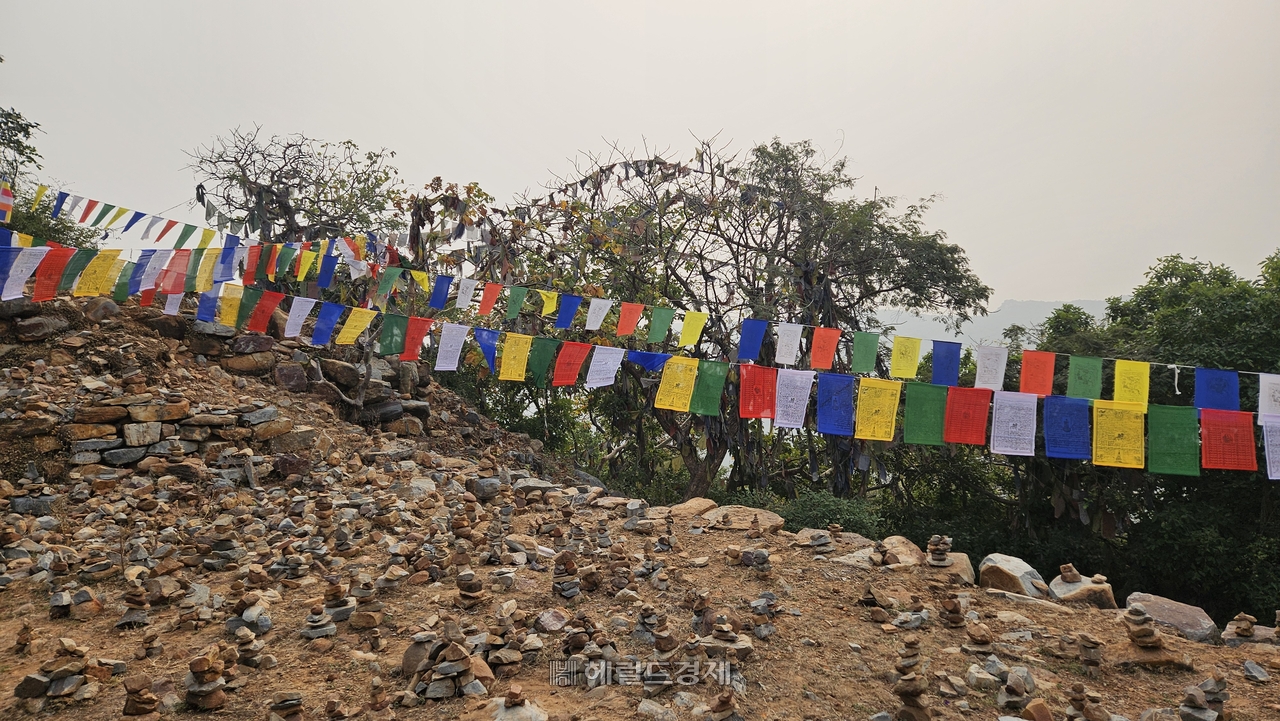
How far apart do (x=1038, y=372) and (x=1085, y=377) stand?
0.52 metres

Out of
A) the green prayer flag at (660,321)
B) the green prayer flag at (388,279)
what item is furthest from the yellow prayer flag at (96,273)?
the green prayer flag at (660,321)

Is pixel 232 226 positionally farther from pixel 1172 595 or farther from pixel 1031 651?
pixel 1172 595

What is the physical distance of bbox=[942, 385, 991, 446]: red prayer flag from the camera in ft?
26.9

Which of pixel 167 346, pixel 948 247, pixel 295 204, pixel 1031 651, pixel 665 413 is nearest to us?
pixel 1031 651

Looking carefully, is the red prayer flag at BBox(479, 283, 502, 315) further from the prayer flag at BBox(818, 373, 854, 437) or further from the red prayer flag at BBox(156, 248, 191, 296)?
the prayer flag at BBox(818, 373, 854, 437)

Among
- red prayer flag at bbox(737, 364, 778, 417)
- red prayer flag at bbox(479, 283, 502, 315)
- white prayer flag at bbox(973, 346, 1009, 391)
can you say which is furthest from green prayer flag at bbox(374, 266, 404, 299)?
white prayer flag at bbox(973, 346, 1009, 391)

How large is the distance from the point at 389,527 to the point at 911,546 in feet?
17.7

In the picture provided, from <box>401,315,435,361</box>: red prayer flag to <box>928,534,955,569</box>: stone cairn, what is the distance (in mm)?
6773

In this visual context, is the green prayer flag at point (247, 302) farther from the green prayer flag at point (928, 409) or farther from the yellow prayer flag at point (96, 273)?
the green prayer flag at point (928, 409)

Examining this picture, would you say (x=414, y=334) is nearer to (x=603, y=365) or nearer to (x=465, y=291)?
(x=465, y=291)

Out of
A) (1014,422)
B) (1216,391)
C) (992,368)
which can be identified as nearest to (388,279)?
(992,368)

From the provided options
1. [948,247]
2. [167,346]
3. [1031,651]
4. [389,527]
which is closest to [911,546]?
[1031,651]

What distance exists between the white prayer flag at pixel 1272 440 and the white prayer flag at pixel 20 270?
14697mm

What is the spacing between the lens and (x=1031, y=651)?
4902mm
